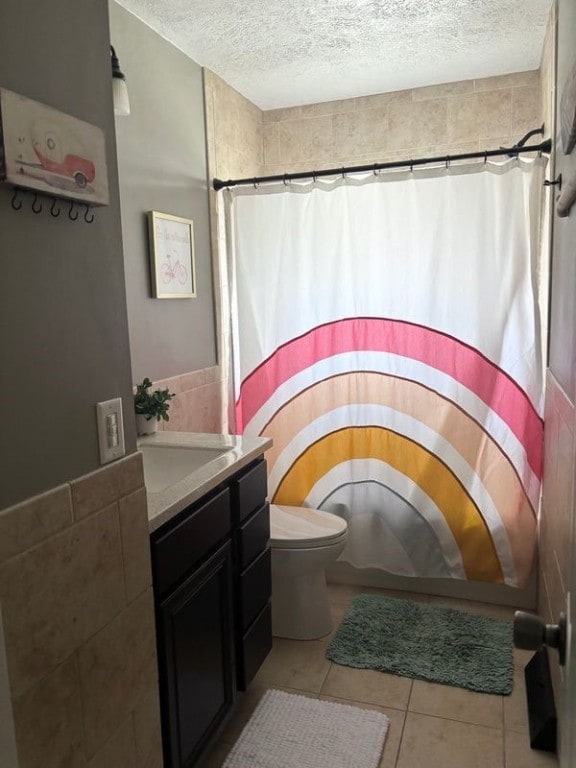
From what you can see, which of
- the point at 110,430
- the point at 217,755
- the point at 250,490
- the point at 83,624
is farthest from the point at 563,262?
the point at 217,755

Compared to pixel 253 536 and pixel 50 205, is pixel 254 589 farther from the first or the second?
pixel 50 205

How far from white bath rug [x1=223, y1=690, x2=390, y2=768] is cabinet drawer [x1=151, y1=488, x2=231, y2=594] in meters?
0.70

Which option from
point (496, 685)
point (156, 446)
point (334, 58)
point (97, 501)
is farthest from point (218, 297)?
point (496, 685)

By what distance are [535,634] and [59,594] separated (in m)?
0.81

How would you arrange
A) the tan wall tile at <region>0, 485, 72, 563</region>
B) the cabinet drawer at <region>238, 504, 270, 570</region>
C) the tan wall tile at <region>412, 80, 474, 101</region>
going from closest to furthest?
the tan wall tile at <region>0, 485, 72, 563</region>
the cabinet drawer at <region>238, 504, 270, 570</region>
the tan wall tile at <region>412, 80, 474, 101</region>

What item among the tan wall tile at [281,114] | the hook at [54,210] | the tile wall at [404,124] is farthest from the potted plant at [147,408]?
the tan wall tile at [281,114]

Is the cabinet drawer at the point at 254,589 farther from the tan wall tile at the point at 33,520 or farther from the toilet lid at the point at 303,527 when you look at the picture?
the tan wall tile at the point at 33,520

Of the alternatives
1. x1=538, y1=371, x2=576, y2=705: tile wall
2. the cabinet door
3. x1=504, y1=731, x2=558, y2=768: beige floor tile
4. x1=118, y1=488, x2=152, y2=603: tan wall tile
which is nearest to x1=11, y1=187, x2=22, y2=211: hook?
x1=118, y1=488, x2=152, y2=603: tan wall tile

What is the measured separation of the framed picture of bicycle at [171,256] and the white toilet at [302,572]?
1091 mm

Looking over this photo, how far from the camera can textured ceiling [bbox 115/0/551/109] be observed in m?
2.14

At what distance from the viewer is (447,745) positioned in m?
1.83

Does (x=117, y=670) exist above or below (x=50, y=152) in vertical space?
below

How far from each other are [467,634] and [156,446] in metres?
1.51

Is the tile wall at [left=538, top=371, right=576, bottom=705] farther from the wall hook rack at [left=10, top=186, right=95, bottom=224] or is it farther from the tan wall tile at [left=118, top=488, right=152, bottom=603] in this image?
the wall hook rack at [left=10, top=186, right=95, bottom=224]
